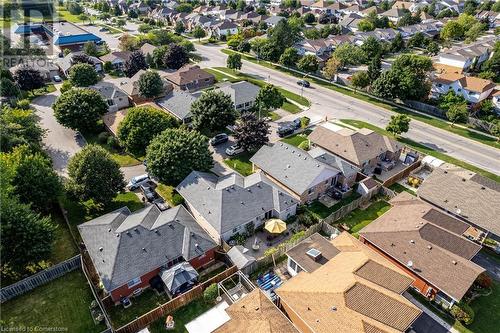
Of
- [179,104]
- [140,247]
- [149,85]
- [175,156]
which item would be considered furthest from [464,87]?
[140,247]

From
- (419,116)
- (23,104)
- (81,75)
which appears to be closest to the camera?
(23,104)

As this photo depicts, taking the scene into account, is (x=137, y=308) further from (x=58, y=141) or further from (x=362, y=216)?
(x=58, y=141)

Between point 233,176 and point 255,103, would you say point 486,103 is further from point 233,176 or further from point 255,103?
point 233,176

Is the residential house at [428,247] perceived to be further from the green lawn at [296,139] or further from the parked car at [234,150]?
the parked car at [234,150]

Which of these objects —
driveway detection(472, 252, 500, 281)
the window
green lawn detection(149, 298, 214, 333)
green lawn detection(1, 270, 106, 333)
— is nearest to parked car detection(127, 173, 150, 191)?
green lawn detection(1, 270, 106, 333)

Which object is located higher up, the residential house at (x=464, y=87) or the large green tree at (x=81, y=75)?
the residential house at (x=464, y=87)

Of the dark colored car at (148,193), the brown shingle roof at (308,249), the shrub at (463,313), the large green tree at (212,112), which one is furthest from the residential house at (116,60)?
the shrub at (463,313)
